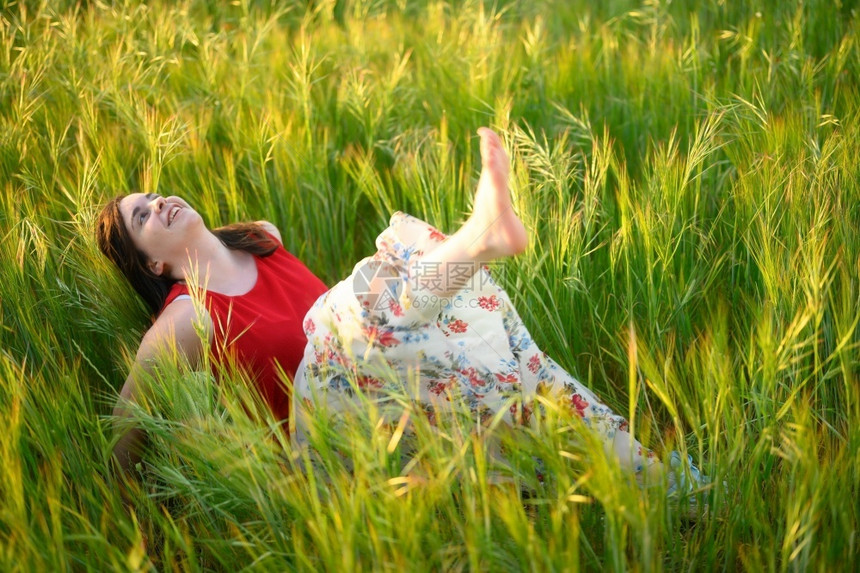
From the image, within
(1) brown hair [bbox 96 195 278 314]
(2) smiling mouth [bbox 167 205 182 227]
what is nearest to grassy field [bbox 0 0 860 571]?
(1) brown hair [bbox 96 195 278 314]

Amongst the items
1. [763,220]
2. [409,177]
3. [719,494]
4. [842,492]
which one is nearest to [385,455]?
[719,494]

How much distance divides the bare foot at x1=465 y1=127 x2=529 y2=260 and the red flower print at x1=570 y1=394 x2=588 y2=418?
395 millimetres

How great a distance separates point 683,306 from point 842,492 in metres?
→ 0.61

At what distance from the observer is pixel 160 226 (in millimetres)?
1789

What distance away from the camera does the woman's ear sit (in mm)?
1828

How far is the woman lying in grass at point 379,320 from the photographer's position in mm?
1365

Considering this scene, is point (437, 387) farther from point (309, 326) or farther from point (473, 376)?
point (309, 326)

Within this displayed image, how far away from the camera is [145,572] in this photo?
1.02 meters

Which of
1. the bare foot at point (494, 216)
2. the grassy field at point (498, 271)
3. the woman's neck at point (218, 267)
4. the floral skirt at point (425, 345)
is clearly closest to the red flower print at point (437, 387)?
the floral skirt at point (425, 345)

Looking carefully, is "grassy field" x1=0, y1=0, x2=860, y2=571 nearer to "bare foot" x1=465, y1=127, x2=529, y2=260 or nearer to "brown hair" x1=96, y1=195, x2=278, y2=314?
"brown hair" x1=96, y1=195, x2=278, y2=314

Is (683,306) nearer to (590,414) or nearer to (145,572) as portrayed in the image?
(590,414)

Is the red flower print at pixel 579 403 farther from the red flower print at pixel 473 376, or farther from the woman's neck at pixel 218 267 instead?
the woman's neck at pixel 218 267

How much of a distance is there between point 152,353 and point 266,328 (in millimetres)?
269

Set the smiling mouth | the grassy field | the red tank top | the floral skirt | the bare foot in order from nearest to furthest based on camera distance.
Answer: the grassy field → the bare foot → the floral skirt → the red tank top → the smiling mouth
